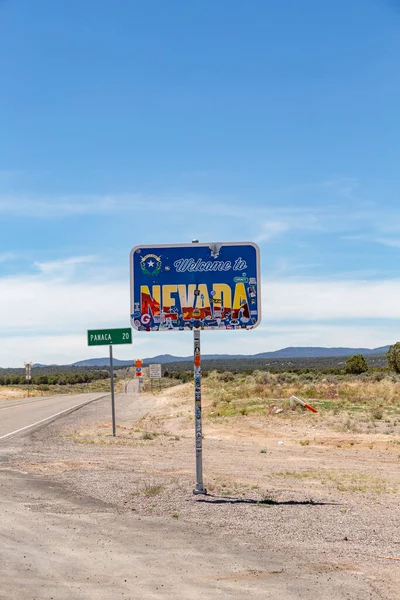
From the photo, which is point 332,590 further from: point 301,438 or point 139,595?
point 301,438

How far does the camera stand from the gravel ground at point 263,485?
326 inches

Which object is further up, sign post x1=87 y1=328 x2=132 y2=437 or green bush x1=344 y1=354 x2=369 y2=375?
sign post x1=87 y1=328 x2=132 y2=437

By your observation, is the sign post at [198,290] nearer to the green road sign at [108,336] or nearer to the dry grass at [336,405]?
the green road sign at [108,336]

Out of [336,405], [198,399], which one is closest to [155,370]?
[336,405]

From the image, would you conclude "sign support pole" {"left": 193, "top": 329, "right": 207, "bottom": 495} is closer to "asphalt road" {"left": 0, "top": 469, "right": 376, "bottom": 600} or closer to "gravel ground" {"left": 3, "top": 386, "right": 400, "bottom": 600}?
"gravel ground" {"left": 3, "top": 386, "right": 400, "bottom": 600}

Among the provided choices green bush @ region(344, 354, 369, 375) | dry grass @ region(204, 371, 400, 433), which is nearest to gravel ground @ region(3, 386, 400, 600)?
dry grass @ region(204, 371, 400, 433)

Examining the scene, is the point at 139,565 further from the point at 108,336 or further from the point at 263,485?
the point at 108,336

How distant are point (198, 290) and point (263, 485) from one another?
3.72 metres

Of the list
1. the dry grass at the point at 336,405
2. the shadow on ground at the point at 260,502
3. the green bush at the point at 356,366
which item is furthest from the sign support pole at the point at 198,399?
the green bush at the point at 356,366

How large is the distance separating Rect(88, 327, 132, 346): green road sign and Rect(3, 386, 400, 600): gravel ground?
294 cm

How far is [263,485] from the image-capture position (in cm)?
1259

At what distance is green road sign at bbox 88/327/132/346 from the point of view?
2123cm

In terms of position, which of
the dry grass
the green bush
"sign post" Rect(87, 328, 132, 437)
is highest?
"sign post" Rect(87, 328, 132, 437)

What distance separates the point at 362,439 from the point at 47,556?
16378 mm
